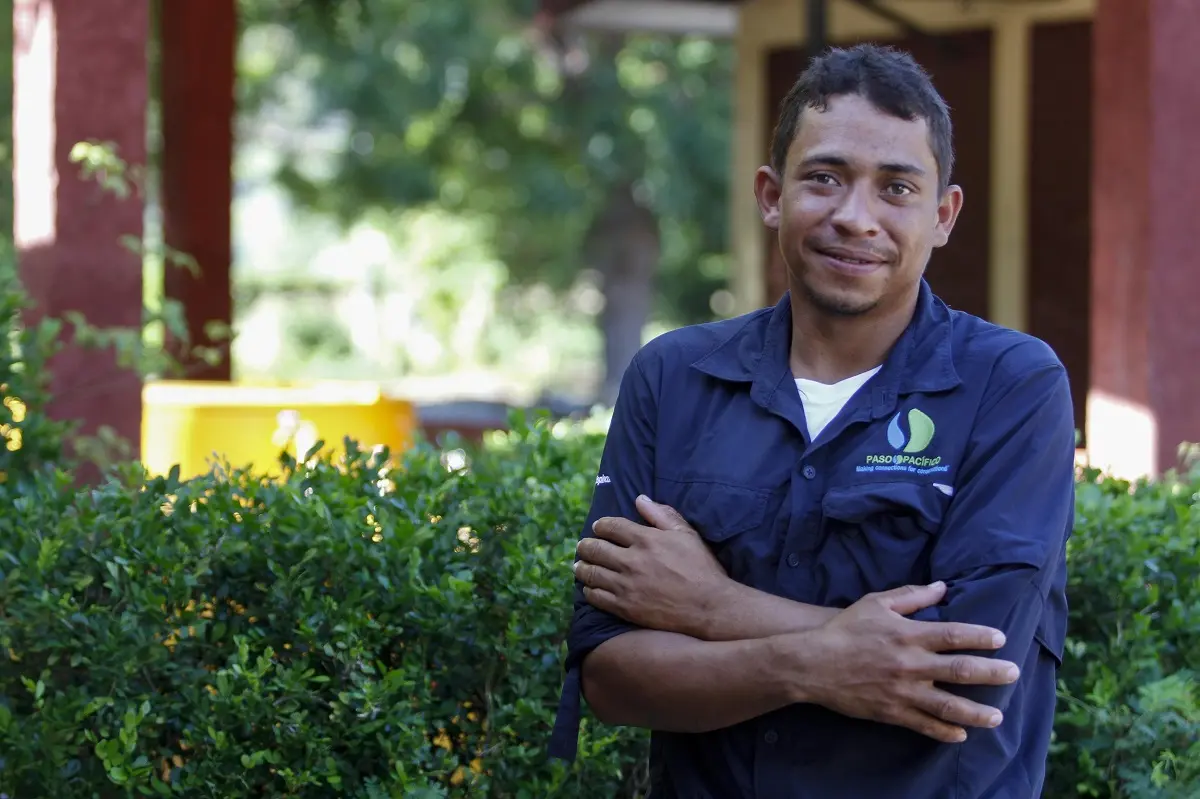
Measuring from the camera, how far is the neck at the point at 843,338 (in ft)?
7.93

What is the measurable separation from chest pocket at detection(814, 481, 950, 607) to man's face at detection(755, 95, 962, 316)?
1.02 ft

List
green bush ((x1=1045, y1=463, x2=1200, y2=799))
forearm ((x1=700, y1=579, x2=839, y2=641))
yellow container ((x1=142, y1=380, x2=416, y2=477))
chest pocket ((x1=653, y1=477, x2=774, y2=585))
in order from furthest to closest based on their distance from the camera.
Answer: yellow container ((x1=142, y1=380, x2=416, y2=477)) → green bush ((x1=1045, y1=463, x2=1200, y2=799)) → chest pocket ((x1=653, y1=477, x2=774, y2=585)) → forearm ((x1=700, y1=579, x2=839, y2=641))

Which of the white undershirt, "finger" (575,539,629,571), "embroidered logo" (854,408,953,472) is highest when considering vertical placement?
the white undershirt

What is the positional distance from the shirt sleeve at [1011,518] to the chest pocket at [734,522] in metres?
0.26

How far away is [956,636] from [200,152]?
6.38m

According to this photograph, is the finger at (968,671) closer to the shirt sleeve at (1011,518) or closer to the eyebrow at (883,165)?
the shirt sleeve at (1011,518)

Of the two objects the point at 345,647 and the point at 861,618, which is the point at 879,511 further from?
the point at 345,647

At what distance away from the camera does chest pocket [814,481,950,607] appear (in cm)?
223

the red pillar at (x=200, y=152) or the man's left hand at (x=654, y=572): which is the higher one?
the red pillar at (x=200, y=152)

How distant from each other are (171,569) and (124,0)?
7.24 feet

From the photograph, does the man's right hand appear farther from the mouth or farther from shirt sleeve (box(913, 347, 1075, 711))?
the mouth

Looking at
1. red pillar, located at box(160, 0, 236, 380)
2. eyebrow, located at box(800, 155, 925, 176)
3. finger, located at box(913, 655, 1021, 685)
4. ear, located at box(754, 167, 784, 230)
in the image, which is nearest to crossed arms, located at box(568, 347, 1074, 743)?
finger, located at box(913, 655, 1021, 685)

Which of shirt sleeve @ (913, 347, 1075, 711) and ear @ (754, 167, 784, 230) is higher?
ear @ (754, 167, 784, 230)

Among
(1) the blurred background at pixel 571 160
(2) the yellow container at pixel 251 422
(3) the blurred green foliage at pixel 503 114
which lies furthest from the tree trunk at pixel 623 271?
(2) the yellow container at pixel 251 422
